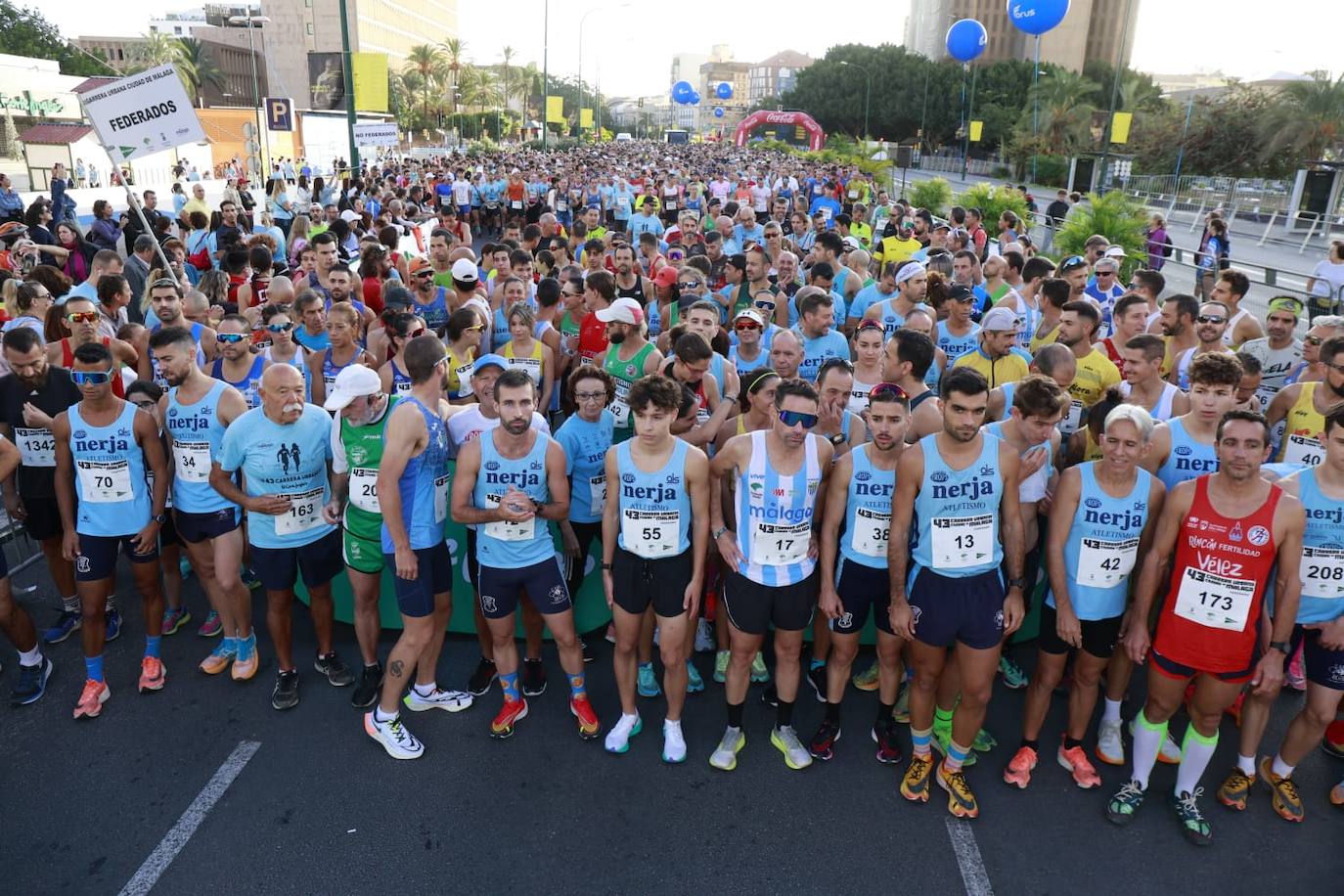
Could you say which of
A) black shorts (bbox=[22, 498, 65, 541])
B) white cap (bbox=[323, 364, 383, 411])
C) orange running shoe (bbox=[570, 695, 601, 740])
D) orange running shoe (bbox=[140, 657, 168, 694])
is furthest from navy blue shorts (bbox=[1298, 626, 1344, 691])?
black shorts (bbox=[22, 498, 65, 541])

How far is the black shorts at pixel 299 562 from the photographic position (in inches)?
181

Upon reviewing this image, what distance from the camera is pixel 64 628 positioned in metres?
5.39

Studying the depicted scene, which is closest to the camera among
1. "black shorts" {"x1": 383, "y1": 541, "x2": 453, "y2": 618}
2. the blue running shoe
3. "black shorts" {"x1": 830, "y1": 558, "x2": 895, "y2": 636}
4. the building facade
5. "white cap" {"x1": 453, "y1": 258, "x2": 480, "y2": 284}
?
"black shorts" {"x1": 830, "y1": 558, "x2": 895, "y2": 636}

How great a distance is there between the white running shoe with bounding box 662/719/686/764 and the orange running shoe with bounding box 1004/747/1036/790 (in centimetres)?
159

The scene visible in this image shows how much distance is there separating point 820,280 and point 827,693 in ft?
15.5

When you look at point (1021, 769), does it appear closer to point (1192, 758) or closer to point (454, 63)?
point (1192, 758)

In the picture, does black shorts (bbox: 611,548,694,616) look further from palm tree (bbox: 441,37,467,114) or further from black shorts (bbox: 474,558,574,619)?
palm tree (bbox: 441,37,467,114)

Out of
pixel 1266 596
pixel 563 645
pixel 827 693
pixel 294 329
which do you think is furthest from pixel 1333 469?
pixel 294 329

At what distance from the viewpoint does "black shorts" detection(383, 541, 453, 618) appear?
4258mm

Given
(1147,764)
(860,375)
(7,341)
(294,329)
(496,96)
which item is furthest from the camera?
(496,96)

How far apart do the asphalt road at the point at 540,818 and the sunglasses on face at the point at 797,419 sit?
5.80ft

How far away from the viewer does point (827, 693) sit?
14.6 ft

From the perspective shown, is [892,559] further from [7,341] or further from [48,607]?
[48,607]

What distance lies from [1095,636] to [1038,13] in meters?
19.4
